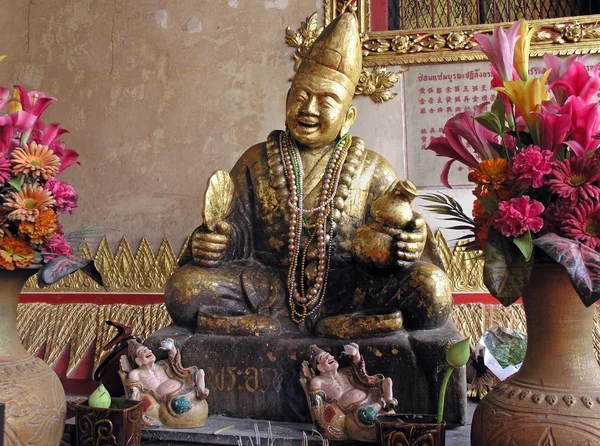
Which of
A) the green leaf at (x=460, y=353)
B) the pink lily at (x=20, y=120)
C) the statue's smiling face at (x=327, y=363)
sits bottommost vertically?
the statue's smiling face at (x=327, y=363)

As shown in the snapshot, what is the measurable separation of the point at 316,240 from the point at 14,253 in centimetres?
81

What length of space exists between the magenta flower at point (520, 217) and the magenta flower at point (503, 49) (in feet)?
0.89

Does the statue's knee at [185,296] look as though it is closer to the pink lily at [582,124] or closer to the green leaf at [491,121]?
the green leaf at [491,121]

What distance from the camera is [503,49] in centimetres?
119

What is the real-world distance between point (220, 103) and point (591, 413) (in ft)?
8.38

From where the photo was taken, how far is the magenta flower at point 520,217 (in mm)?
1056

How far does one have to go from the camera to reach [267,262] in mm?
1879

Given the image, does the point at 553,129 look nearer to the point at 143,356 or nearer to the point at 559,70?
the point at 559,70

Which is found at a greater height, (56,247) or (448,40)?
(448,40)

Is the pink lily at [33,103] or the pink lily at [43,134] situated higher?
the pink lily at [33,103]

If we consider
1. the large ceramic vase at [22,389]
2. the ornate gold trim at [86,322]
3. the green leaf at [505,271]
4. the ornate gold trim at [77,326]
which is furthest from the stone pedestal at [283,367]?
the ornate gold trim at [77,326]

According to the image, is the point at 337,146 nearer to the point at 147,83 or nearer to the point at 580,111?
the point at 580,111

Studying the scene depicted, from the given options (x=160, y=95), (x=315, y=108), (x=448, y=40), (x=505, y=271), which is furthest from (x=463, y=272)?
(x=505, y=271)

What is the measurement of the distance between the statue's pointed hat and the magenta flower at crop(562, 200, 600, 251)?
3.05 ft
